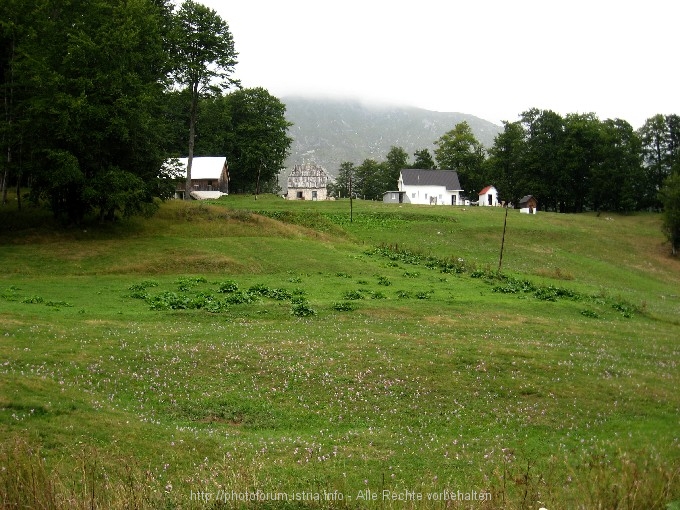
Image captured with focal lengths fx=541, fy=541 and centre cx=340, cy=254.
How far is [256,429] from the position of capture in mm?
11312

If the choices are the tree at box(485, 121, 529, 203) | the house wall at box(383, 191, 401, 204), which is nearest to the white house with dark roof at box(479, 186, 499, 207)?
the tree at box(485, 121, 529, 203)

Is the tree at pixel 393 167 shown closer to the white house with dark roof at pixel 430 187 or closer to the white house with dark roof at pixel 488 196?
the white house with dark roof at pixel 430 187

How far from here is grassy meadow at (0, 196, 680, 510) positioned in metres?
6.77

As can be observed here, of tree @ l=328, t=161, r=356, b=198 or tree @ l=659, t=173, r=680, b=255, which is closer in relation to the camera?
tree @ l=659, t=173, r=680, b=255

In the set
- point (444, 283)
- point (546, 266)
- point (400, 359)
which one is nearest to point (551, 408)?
point (400, 359)

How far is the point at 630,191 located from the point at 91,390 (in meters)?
95.8

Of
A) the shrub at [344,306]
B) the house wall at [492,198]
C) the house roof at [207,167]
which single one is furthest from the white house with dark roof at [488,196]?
the shrub at [344,306]

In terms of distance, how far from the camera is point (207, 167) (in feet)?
269

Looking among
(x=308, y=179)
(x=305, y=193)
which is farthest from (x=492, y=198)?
(x=305, y=193)

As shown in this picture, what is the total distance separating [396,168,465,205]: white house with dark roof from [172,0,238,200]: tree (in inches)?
2004

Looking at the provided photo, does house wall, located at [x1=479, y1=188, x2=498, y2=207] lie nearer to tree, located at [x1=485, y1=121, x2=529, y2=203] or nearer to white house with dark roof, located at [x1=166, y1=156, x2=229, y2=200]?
tree, located at [x1=485, y1=121, x2=529, y2=203]

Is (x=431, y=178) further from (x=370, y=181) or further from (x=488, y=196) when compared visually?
(x=370, y=181)

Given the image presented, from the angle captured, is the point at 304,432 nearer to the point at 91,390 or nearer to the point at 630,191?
the point at 91,390

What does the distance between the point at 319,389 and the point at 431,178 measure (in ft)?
313
